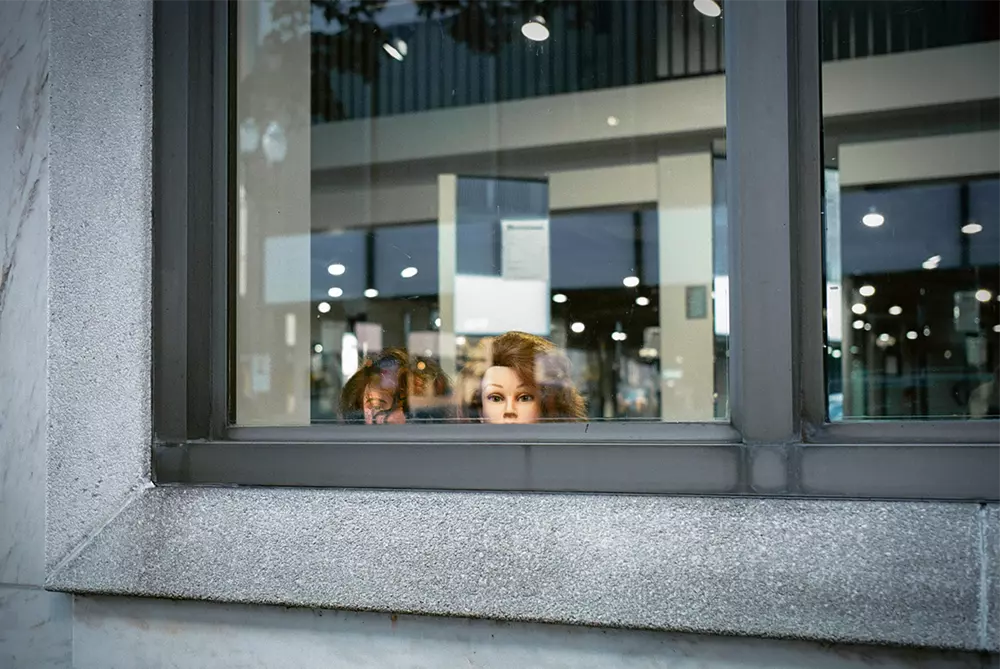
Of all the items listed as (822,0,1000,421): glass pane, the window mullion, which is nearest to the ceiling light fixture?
(822,0,1000,421): glass pane

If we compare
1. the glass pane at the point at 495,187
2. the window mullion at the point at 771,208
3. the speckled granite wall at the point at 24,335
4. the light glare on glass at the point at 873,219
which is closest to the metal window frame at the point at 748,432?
the window mullion at the point at 771,208

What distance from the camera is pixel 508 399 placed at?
3184 millimetres

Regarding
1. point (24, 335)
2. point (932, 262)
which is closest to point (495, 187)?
point (932, 262)

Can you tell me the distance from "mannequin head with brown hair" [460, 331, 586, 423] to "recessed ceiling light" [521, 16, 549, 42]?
548cm

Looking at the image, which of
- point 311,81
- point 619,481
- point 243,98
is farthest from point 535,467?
point 311,81

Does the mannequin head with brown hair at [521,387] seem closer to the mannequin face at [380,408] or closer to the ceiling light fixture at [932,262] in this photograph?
the mannequin face at [380,408]

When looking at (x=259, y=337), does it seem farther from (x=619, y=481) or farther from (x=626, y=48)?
(x=626, y=48)

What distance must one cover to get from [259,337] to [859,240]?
7.52m

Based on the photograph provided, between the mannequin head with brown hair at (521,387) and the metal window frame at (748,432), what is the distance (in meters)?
0.27

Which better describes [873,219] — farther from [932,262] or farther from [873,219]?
[932,262]

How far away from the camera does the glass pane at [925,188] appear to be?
7.83m

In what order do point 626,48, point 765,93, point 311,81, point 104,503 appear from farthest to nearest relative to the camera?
point 626,48
point 311,81
point 104,503
point 765,93

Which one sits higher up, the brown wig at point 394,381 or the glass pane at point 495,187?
the glass pane at point 495,187

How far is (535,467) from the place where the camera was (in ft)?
7.66
